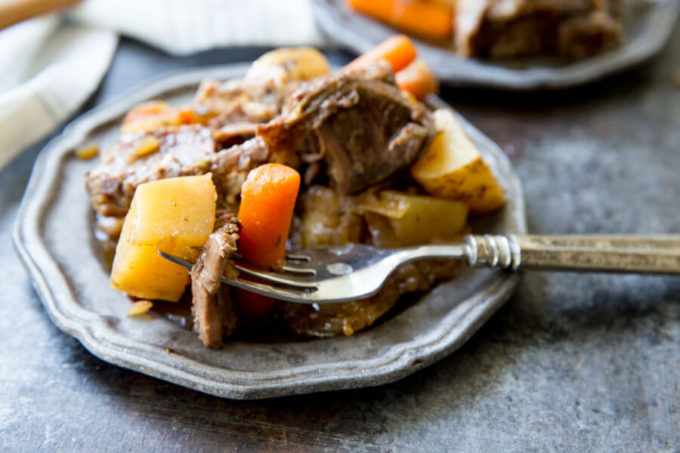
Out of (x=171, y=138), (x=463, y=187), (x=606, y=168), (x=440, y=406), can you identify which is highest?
(x=171, y=138)

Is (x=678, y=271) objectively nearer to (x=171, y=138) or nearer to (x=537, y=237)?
(x=537, y=237)

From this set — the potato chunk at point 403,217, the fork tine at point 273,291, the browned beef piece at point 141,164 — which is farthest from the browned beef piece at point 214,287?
the potato chunk at point 403,217

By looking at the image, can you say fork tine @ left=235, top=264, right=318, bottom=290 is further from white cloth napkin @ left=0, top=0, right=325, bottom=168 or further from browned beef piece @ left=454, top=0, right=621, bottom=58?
browned beef piece @ left=454, top=0, right=621, bottom=58

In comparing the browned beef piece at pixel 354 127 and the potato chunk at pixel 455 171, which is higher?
the browned beef piece at pixel 354 127

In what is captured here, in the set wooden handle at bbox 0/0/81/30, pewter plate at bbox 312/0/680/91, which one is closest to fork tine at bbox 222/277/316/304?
pewter plate at bbox 312/0/680/91

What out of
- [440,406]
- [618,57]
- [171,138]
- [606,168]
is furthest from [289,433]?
[618,57]

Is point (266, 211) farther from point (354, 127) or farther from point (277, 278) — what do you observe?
point (354, 127)

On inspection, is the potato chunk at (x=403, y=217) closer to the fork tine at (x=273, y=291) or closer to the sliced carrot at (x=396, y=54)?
the fork tine at (x=273, y=291)
